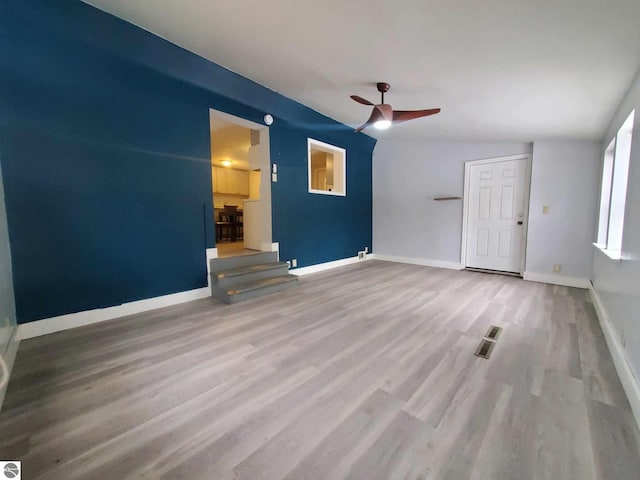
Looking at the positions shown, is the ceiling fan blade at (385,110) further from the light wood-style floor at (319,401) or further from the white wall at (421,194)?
the white wall at (421,194)

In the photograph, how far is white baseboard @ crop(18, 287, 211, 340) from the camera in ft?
7.56

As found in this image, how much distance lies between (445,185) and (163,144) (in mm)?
4987

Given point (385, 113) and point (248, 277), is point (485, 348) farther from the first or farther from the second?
point (248, 277)

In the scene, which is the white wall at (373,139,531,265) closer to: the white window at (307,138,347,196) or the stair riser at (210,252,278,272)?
the white window at (307,138,347,196)

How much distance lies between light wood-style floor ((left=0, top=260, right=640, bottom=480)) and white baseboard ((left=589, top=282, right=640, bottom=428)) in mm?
58

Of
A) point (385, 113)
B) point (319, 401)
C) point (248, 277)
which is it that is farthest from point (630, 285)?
point (248, 277)

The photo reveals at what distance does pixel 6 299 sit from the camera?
196cm

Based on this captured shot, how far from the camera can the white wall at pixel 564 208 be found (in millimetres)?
3877

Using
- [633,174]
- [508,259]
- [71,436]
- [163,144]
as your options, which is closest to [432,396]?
[71,436]

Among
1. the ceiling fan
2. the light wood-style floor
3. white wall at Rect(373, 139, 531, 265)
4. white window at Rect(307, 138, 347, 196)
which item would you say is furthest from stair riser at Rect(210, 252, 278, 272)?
white wall at Rect(373, 139, 531, 265)

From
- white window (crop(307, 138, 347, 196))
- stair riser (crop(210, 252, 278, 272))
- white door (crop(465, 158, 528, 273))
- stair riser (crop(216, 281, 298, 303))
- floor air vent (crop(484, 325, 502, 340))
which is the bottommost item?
floor air vent (crop(484, 325, 502, 340))

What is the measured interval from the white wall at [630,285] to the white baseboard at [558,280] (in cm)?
192

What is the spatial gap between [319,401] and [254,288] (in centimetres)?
212

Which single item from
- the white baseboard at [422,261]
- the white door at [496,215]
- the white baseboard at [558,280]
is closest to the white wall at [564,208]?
the white baseboard at [558,280]
